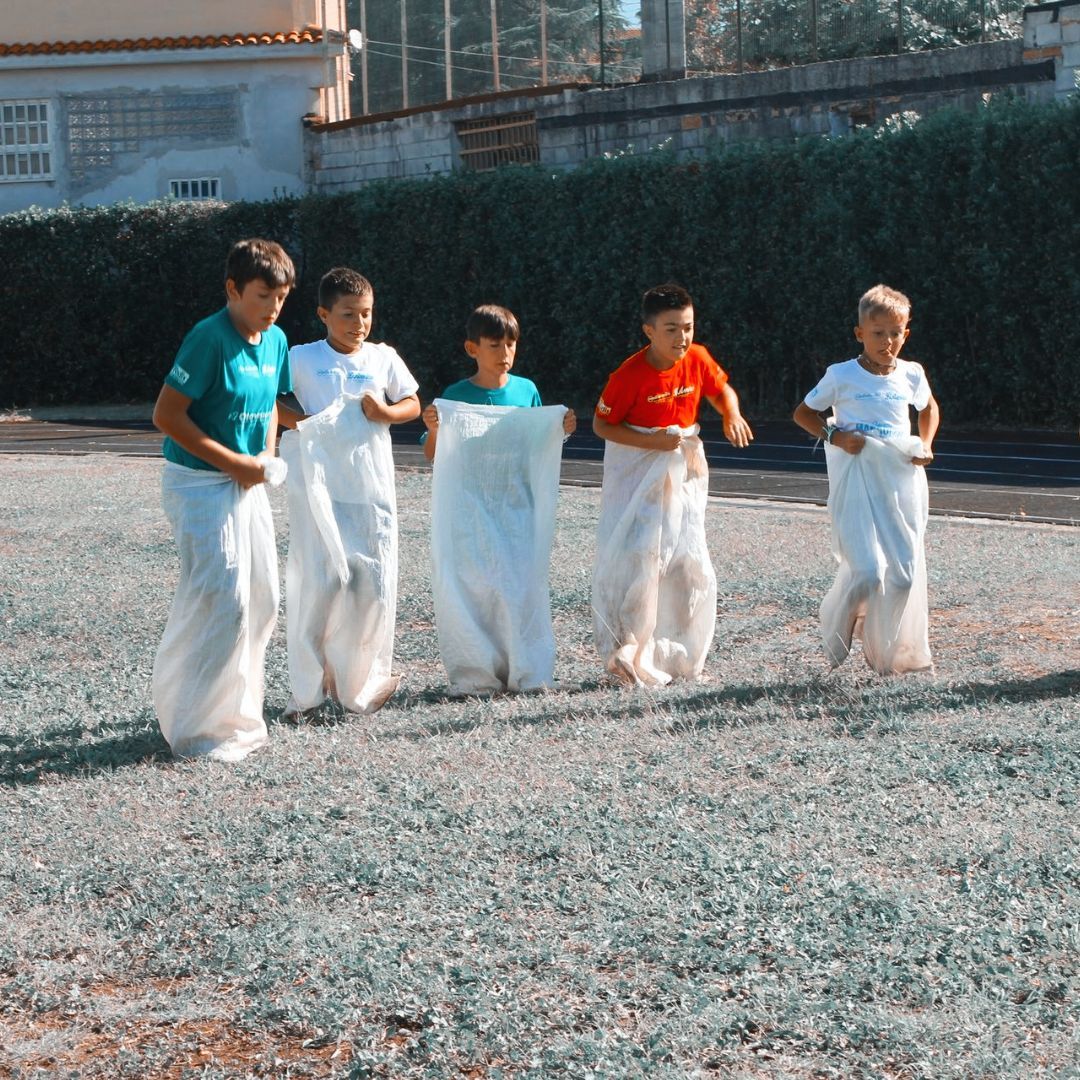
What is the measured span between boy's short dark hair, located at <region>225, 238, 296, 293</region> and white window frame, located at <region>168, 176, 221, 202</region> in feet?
89.0

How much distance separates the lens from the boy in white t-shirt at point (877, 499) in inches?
265

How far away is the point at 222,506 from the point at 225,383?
42cm

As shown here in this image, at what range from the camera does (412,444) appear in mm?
21031

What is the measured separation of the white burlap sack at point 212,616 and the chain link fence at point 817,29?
2069 centimetres

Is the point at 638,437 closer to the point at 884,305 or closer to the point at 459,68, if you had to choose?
the point at 884,305

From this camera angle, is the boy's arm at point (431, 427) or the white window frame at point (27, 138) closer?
the boy's arm at point (431, 427)

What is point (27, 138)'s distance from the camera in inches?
1281

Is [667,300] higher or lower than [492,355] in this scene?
higher

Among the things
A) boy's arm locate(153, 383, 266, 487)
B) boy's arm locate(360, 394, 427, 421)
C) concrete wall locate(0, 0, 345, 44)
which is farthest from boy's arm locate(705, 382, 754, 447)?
concrete wall locate(0, 0, 345, 44)

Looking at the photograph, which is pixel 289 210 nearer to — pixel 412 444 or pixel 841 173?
pixel 412 444

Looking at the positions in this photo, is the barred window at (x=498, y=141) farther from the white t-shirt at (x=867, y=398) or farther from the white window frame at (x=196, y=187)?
the white t-shirt at (x=867, y=398)

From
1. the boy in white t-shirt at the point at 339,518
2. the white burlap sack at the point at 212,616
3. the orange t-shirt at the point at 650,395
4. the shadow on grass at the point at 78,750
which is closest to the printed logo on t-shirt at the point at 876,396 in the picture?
the orange t-shirt at the point at 650,395

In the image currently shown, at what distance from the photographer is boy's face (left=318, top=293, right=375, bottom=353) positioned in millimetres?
6391

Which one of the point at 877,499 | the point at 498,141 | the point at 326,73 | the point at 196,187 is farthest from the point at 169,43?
the point at 877,499
